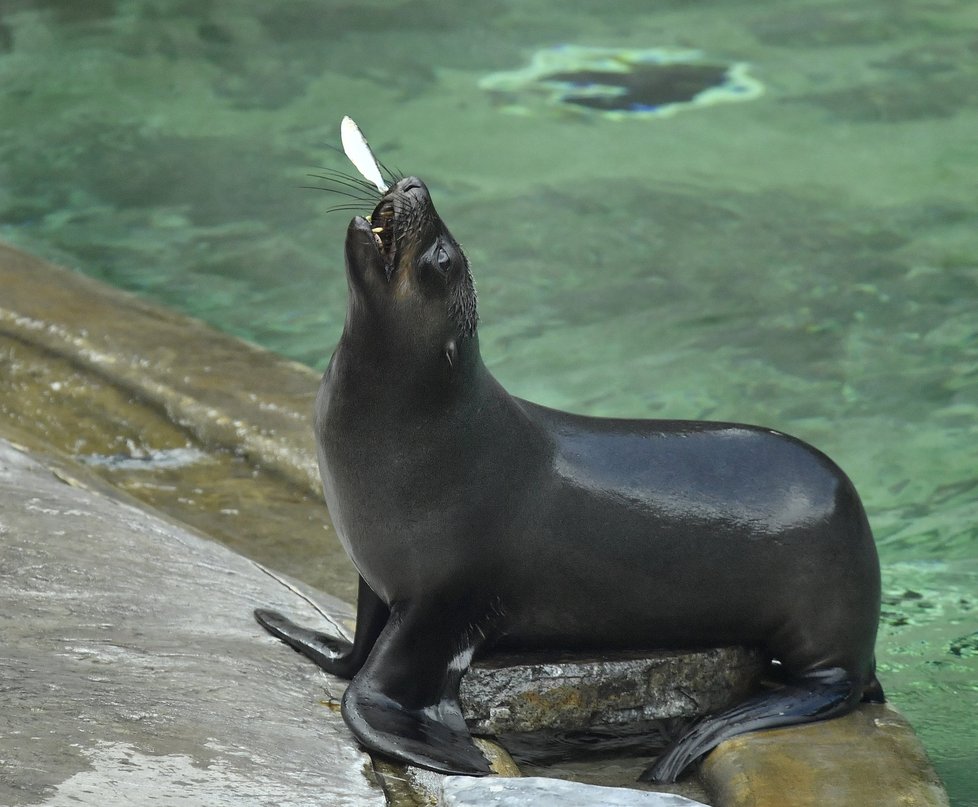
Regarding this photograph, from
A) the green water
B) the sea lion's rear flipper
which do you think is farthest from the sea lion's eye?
the green water

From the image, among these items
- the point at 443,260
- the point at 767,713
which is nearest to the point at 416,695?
the point at 767,713

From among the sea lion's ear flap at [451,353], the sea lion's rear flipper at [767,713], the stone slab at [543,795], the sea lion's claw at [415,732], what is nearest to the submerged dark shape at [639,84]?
the sea lion's rear flipper at [767,713]

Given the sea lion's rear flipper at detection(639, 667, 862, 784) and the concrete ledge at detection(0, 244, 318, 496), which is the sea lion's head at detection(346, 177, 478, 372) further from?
the concrete ledge at detection(0, 244, 318, 496)

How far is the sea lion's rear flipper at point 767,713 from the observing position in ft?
11.4

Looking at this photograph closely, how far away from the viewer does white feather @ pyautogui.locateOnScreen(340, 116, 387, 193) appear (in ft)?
11.1

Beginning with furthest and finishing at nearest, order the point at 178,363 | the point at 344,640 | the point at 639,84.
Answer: the point at 639,84
the point at 178,363
the point at 344,640

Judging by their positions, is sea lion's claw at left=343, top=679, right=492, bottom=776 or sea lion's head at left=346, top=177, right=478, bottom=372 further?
sea lion's head at left=346, top=177, right=478, bottom=372

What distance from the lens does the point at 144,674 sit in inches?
129

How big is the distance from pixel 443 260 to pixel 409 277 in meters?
0.08

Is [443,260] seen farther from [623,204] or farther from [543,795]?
[623,204]

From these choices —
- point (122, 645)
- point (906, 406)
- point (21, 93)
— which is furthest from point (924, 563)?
point (21, 93)

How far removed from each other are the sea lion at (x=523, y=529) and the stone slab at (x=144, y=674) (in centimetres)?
17

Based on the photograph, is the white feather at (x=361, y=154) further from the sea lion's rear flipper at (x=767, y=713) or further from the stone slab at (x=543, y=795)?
the sea lion's rear flipper at (x=767, y=713)

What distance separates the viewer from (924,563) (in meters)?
5.62
